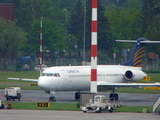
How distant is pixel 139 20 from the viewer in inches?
3999

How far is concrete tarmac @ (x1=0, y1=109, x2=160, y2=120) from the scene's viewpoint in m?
24.4

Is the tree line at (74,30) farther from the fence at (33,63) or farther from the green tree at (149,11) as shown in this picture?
the fence at (33,63)

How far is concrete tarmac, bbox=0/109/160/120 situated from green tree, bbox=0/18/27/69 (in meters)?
61.6

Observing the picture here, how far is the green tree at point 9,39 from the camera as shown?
88.9m

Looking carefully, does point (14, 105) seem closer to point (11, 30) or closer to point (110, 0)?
point (11, 30)

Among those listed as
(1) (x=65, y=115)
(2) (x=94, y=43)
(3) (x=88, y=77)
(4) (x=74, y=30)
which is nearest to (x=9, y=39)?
(4) (x=74, y=30)

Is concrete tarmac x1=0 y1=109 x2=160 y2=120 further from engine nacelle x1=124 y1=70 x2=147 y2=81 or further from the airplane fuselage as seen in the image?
engine nacelle x1=124 y1=70 x2=147 y2=81

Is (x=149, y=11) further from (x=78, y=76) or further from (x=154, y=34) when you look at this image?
(x=78, y=76)

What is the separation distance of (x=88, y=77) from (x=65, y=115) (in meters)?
12.8

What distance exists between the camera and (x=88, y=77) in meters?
38.6

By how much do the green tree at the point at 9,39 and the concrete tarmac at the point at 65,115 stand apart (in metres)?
61.6

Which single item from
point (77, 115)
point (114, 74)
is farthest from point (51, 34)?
point (77, 115)

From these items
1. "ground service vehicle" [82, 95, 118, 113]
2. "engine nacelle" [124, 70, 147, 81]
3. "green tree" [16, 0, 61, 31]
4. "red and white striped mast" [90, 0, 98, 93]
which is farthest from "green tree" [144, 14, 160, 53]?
"ground service vehicle" [82, 95, 118, 113]

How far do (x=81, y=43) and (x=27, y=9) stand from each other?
1649 centimetres
